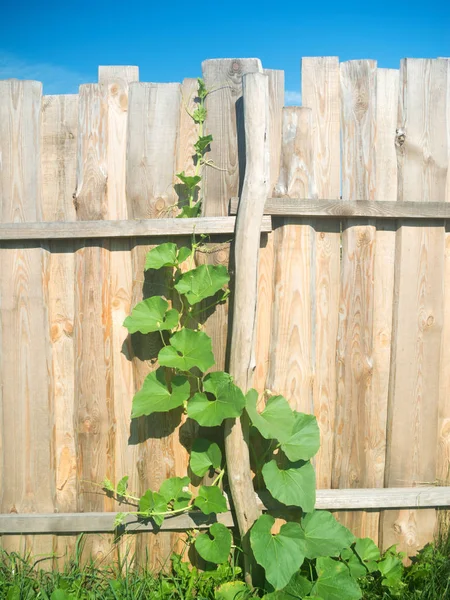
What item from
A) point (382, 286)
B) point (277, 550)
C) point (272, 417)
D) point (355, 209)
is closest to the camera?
point (277, 550)

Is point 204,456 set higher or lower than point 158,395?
lower

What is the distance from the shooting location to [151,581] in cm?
253

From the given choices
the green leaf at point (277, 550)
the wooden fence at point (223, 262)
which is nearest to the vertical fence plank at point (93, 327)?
the wooden fence at point (223, 262)

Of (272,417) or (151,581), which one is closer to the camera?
(272,417)

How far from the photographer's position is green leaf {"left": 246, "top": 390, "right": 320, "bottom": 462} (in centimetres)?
234

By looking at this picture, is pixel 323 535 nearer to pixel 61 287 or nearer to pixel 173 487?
pixel 173 487

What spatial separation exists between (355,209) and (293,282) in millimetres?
438

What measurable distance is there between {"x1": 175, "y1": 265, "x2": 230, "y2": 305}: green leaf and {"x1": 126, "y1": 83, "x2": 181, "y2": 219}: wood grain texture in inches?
16.1

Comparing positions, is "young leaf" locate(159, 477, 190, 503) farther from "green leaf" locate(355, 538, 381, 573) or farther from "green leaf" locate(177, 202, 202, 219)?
"green leaf" locate(177, 202, 202, 219)

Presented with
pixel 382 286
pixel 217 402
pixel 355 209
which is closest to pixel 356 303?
pixel 382 286

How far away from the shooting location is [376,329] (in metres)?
2.62

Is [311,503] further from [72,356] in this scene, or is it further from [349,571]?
[72,356]

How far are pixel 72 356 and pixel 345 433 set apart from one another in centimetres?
137

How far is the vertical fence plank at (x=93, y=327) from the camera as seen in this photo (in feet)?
8.23
